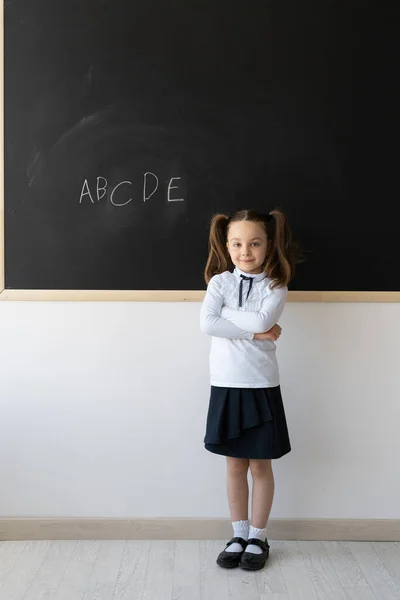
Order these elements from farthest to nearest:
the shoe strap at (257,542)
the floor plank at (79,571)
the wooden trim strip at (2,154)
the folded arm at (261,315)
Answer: the wooden trim strip at (2,154) → the shoe strap at (257,542) → the folded arm at (261,315) → the floor plank at (79,571)

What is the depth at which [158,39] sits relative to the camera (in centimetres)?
274

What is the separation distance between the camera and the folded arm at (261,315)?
2510 millimetres

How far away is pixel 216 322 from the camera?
99.7 inches

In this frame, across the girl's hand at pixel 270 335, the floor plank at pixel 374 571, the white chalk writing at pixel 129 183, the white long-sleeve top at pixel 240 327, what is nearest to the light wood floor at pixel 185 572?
the floor plank at pixel 374 571

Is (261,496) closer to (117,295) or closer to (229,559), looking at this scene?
(229,559)

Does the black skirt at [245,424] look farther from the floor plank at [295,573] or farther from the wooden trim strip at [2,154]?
the wooden trim strip at [2,154]

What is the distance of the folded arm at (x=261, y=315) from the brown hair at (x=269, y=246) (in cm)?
6

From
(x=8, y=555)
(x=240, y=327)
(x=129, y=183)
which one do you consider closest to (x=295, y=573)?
(x=240, y=327)

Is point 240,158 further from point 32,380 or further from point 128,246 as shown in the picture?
point 32,380

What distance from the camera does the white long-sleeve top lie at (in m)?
2.53

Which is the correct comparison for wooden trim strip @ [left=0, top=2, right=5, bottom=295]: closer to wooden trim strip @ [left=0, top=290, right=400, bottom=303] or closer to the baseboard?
Answer: wooden trim strip @ [left=0, top=290, right=400, bottom=303]

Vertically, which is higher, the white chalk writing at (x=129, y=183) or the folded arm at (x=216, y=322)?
the white chalk writing at (x=129, y=183)

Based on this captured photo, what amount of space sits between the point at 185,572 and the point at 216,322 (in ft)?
2.97

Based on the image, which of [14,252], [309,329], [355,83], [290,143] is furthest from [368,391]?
[14,252]
